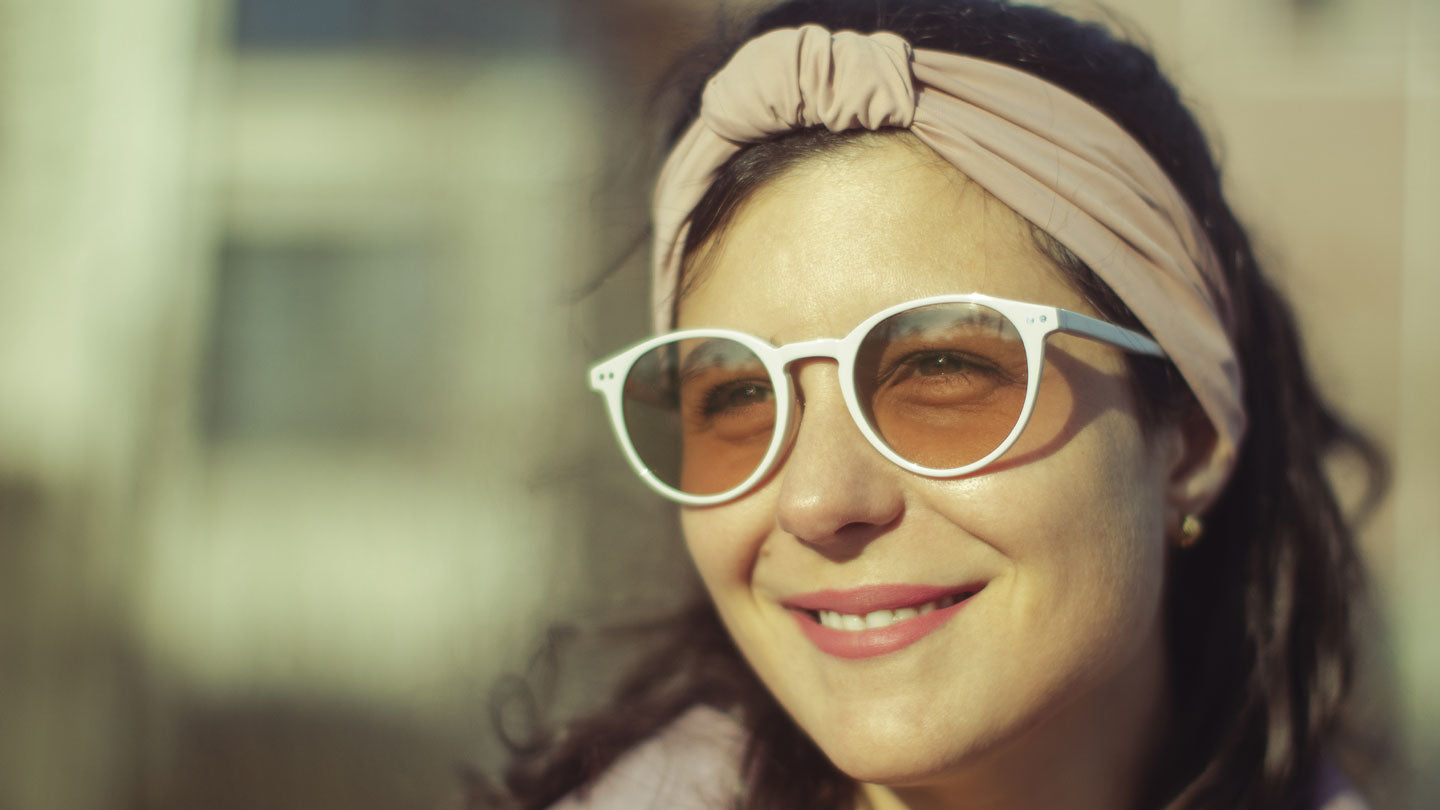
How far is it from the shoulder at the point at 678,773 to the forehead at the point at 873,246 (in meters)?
0.90

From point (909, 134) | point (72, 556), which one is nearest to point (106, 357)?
point (72, 556)

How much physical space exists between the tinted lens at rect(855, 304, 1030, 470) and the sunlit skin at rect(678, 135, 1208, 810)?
4 cm

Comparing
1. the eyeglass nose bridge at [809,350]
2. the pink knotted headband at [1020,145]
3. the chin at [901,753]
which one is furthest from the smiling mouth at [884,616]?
the pink knotted headband at [1020,145]

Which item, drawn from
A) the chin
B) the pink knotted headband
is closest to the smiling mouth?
the chin

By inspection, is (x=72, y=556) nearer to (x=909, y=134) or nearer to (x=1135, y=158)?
(x=909, y=134)

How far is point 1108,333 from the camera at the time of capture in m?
1.24

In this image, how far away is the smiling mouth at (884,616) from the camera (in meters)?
1.23

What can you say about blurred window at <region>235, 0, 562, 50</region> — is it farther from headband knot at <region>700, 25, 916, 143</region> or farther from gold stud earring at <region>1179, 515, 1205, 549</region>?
gold stud earring at <region>1179, 515, 1205, 549</region>

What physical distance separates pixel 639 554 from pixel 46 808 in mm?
2586

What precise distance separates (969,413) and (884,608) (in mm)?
276

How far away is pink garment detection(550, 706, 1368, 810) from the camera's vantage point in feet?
5.59

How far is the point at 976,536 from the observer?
1182 mm

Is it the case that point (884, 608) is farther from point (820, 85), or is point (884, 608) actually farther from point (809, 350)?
point (820, 85)

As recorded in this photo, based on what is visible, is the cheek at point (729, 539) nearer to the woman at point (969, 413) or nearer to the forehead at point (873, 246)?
the woman at point (969, 413)
